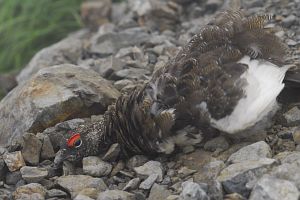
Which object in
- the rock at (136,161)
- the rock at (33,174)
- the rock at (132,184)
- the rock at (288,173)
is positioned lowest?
the rock at (136,161)

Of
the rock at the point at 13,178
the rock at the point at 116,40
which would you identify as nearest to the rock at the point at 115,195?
the rock at the point at 13,178

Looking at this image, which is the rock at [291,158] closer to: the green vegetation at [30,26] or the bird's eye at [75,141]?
the bird's eye at [75,141]

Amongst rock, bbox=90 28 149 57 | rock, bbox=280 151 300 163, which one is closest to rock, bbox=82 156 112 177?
rock, bbox=280 151 300 163

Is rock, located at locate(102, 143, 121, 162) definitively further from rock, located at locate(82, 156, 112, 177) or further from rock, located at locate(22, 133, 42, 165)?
rock, located at locate(22, 133, 42, 165)

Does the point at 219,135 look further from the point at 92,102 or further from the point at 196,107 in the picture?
the point at 92,102

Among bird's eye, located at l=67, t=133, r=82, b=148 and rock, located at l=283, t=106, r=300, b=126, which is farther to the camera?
bird's eye, located at l=67, t=133, r=82, b=148

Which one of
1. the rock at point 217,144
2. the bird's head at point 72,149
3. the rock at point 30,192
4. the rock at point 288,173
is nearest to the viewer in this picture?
the rock at point 288,173

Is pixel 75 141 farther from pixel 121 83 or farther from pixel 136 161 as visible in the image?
pixel 121 83
